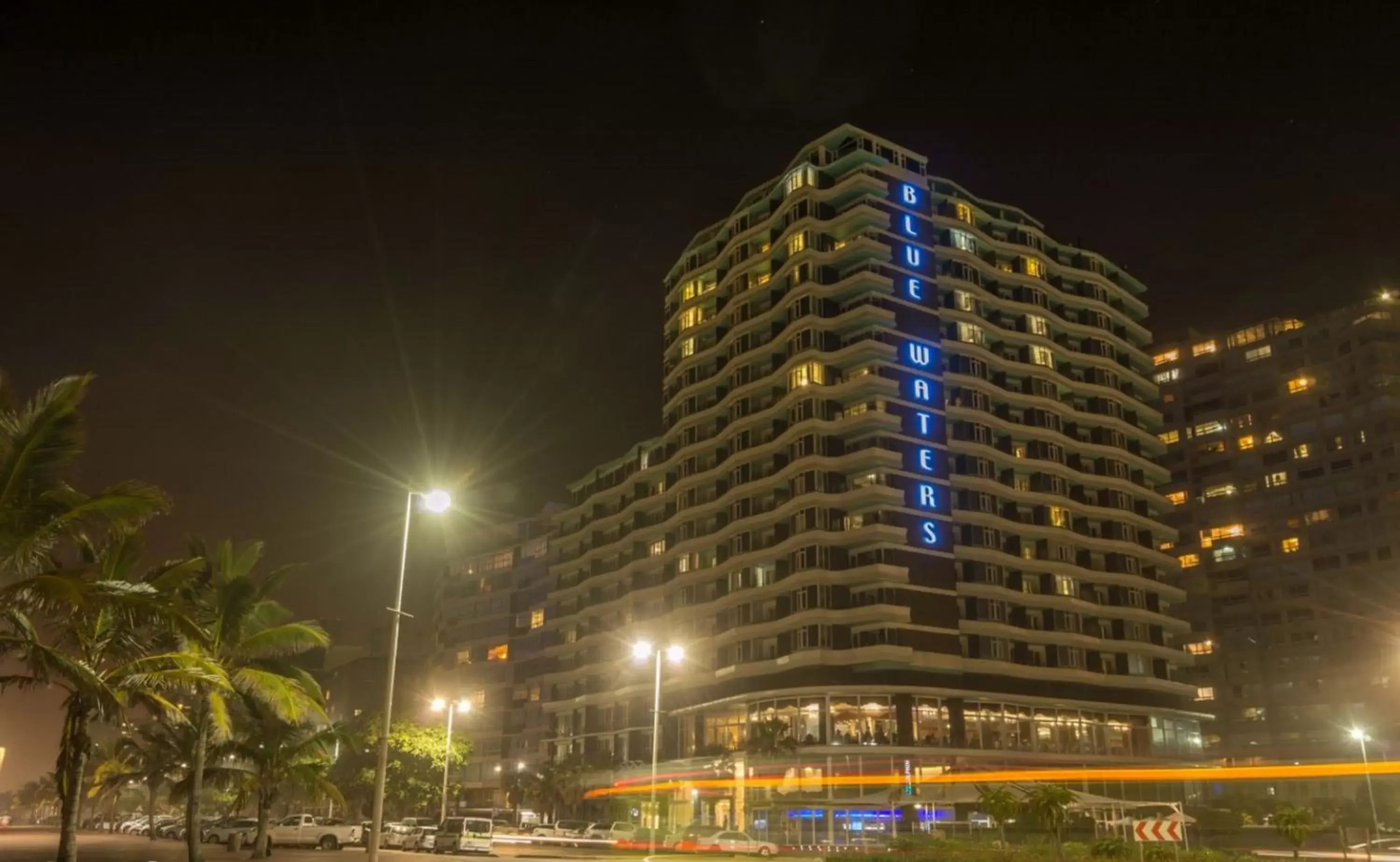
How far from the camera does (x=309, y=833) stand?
61062mm

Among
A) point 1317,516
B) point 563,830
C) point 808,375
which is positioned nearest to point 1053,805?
point 563,830

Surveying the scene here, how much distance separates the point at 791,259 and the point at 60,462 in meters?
76.4

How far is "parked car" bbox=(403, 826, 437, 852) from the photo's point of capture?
6028cm

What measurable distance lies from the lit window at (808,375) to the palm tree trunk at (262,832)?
53758 millimetres

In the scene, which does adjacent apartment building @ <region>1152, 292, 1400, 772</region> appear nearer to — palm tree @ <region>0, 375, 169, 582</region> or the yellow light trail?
the yellow light trail

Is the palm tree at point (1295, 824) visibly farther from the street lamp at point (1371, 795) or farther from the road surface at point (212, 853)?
the street lamp at point (1371, 795)

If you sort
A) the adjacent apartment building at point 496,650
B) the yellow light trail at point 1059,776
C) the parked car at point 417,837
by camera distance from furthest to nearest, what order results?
the adjacent apartment building at point 496,650 → the yellow light trail at point 1059,776 → the parked car at point 417,837

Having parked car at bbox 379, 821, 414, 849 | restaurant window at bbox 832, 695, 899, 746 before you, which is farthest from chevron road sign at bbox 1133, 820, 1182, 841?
restaurant window at bbox 832, 695, 899, 746

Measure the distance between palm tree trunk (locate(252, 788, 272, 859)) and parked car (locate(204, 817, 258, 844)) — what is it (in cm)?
1383

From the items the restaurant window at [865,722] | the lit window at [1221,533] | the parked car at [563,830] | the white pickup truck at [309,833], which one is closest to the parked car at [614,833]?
the parked car at [563,830]

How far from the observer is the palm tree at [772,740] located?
75.9 metres

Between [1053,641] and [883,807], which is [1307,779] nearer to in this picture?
[1053,641]

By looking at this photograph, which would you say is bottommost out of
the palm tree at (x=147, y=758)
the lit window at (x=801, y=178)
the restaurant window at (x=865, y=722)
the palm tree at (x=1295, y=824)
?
the palm tree at (x=1295, y=824)

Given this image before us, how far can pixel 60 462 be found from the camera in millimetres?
19688
